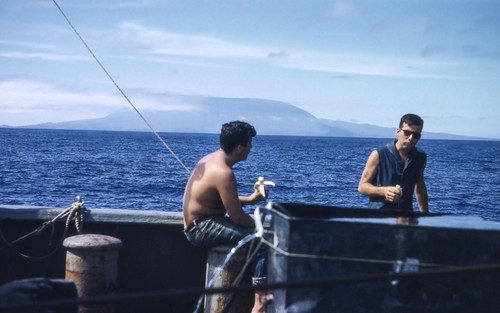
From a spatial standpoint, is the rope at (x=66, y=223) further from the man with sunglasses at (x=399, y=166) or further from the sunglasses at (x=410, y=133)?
the sunglasses at (x=410, y=133)

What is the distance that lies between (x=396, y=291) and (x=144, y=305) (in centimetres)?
264

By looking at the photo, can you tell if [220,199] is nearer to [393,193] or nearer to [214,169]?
[214,169]

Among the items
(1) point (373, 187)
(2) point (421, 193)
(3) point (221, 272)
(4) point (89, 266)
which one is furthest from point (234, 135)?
(2) point (421, 193)

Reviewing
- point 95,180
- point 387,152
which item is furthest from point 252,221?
point 95,180

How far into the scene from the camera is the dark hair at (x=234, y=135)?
513 centimetres

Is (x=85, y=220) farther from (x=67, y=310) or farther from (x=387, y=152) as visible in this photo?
(x=387, y=152)

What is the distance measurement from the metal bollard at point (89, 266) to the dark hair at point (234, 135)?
117 centimetres

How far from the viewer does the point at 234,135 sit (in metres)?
5.13

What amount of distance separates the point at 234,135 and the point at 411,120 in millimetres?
1608

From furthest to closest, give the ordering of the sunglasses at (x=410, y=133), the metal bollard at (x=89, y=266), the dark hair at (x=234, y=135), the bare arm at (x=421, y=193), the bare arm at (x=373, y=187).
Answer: the bare arm at (x=421, y=193) → the sunglasses at (x=410, y=133) → the bare arm at (x=373, y=187) → the dark hair at (x=234, y=135) → the metal bollard at (x=89, y=266)

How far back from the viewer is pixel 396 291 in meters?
3.60

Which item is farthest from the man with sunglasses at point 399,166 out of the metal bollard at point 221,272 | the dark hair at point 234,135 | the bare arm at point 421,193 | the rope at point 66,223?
the rope at point 66,223

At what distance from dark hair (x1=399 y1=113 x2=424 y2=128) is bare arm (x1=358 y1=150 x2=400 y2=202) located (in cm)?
37

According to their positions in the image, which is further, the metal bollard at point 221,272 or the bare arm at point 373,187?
the bare arm at point 373,187
